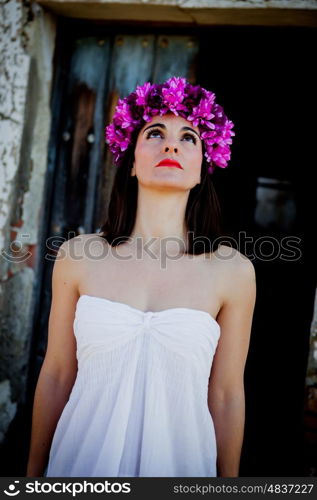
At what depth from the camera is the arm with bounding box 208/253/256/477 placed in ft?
5.91

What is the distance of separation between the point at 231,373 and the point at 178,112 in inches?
41.4

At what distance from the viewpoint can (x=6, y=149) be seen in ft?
8.44

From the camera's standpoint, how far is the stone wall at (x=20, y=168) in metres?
2.56

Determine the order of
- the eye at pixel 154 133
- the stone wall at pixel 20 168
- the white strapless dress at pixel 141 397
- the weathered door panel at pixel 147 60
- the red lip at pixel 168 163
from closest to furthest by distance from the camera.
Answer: the white strapless dress at pixel 141 397, the red lip at pixel 168 163, the eye at pixel 154 133, the stone wall at pixel 20 168, the weathered door panel at pixel 147 60

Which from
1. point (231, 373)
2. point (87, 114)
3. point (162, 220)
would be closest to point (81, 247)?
point (162, 220)

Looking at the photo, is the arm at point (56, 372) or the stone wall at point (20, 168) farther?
the stone wall at point (20, 168)

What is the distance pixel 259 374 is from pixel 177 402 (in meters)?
1.77

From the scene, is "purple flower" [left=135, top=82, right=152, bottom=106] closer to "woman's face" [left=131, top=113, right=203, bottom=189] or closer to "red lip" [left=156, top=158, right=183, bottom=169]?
"woman's face" [left=131, top=113, right=203, bottom=189]

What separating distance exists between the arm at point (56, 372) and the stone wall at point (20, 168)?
0.85m

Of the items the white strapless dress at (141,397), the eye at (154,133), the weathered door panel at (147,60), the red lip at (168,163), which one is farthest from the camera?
the weathered door panel at (147,60)

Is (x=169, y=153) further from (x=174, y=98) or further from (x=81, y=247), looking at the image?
(x=81, y=247)

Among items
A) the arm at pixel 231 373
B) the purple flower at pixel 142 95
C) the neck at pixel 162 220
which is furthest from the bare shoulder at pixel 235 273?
the purple flower at pixel 142 95

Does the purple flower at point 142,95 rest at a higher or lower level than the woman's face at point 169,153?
higher

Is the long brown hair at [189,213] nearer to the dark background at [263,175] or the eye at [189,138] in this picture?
the eye at [189,138]
